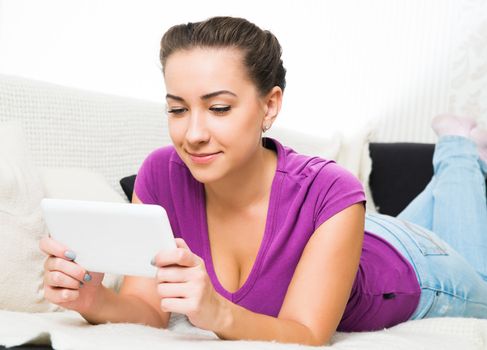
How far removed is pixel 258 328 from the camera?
3.78 feet

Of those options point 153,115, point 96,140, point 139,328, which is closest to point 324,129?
point 153,115

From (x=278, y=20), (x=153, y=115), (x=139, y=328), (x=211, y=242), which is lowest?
(x=139, y=328)

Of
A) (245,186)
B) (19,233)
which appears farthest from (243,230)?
Result: (19,233)

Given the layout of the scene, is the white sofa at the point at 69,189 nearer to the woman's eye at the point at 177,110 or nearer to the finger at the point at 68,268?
the finger at the point at 68,268

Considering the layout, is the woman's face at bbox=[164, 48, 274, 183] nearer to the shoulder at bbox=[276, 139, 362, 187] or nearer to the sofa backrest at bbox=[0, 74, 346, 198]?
the shoulder at bbox=[276, 139, 362, 187]

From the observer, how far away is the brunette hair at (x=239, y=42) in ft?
4.35

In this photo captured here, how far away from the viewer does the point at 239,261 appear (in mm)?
1437

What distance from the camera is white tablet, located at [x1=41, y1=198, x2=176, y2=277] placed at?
37.4 inches

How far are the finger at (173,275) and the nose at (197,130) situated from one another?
0.32 m

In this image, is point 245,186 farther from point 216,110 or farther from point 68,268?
point 68,268

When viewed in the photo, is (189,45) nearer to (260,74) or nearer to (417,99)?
(260,74)

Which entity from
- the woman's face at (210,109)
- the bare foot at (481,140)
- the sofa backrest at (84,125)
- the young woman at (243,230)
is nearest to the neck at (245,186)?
the young woman at (243,230)

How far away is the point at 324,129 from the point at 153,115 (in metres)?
1.36

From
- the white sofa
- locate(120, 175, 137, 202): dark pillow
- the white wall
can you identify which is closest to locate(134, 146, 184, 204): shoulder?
the white sofa
